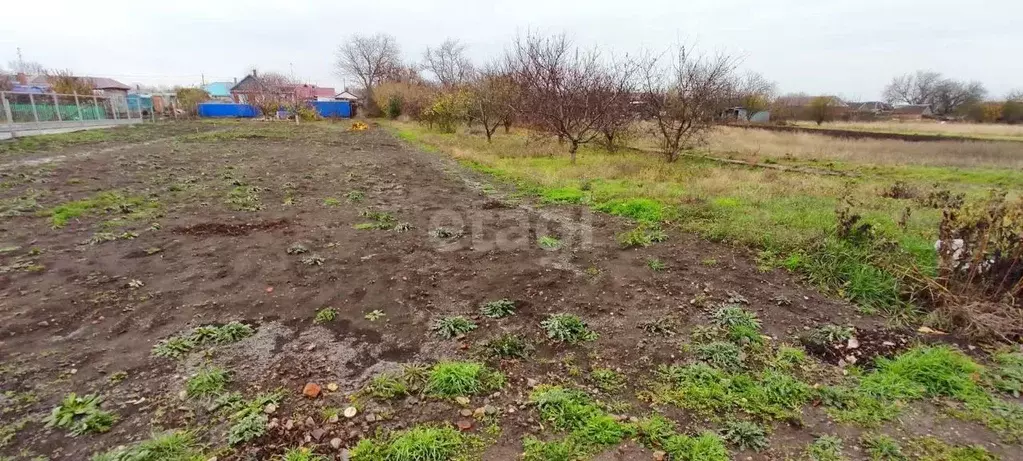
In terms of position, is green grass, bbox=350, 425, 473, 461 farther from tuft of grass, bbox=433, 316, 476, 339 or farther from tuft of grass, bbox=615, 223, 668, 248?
tuft of grass, bbox=615, 223, 668, 248

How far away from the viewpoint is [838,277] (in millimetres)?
4691

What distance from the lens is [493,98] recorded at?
71.4 ft

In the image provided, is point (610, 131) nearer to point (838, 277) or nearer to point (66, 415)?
point (838, 277)

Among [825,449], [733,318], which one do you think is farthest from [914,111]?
[825,449]

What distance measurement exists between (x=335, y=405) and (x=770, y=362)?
296cm

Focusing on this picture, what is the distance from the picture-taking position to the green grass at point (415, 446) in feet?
7.83

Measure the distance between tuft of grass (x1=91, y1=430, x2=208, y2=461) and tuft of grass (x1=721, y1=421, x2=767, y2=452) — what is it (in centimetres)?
278

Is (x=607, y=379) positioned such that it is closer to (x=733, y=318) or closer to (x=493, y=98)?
(x=733, y=318)

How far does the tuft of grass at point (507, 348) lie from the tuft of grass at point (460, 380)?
0.25 meters

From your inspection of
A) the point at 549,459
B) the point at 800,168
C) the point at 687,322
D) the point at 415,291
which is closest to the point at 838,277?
the point at 687,322

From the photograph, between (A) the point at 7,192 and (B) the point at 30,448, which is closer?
(B) the point at 30,448

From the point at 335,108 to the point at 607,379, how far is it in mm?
54797

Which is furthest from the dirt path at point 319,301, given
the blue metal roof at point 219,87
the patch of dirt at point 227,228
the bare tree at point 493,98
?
the blue metal roof at point 219,87

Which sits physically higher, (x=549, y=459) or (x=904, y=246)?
(x=904, y=246)
